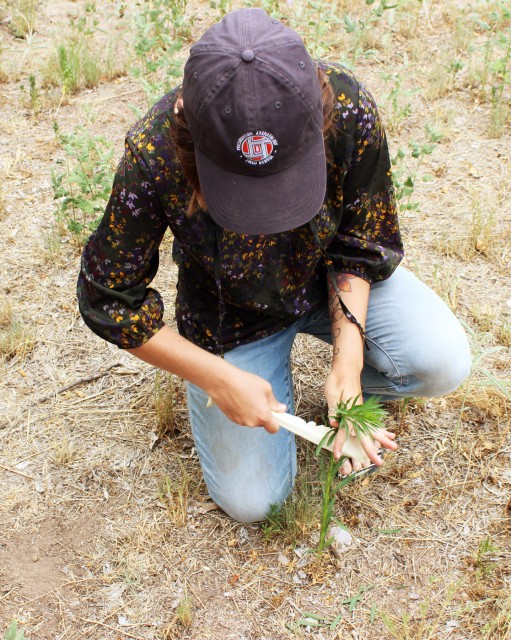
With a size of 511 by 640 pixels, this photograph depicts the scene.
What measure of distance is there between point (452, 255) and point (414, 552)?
1.37 metres

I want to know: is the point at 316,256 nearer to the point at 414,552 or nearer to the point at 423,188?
the point at 414,552

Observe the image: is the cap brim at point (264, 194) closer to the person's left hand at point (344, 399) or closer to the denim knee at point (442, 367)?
the person's left hand at point (344, 399)

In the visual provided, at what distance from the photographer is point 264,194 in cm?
148

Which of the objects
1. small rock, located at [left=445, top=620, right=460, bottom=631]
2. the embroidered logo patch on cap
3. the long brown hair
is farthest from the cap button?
small rock, located at [left=445, top=620, right=460, bottom=631]

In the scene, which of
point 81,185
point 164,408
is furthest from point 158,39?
point 164,408

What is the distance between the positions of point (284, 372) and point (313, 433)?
41 centimetres

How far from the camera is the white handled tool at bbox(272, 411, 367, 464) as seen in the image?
1842 millimetres

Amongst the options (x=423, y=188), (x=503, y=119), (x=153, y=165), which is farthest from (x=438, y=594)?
(x=503, y=119)

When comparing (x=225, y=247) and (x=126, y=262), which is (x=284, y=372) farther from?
(x=126, y=262)

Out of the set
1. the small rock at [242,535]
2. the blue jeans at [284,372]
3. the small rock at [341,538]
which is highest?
the blue jeans at [284,372]

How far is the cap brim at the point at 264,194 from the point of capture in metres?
1.48

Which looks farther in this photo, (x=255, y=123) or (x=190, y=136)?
(x=190, y=136)

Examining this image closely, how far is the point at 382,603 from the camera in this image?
1.96 meters

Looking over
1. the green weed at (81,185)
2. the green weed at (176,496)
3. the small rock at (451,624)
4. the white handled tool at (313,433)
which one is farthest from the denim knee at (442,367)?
the green weed at (81,185)
